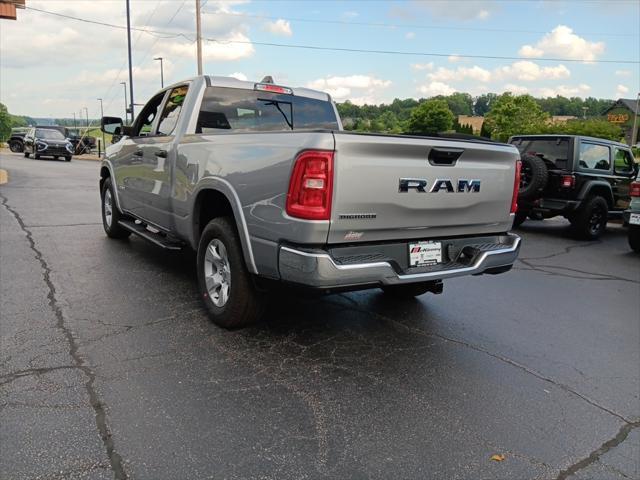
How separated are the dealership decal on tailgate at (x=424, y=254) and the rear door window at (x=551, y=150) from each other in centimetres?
674

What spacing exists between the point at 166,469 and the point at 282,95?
3.86m

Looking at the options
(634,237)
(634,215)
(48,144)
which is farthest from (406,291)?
(48,144)

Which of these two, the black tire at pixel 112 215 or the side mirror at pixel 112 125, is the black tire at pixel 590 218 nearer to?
the black tire at pixel 112 215

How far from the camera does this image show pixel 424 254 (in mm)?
3764

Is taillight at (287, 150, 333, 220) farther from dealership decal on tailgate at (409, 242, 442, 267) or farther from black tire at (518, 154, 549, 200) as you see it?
black tire at (518, 154, 549, 200)

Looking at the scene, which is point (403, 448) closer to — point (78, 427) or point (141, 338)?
point (78, 427)

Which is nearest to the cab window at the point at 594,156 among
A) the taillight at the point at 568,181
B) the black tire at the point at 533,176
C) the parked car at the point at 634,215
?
the taillight at the point at 568,181

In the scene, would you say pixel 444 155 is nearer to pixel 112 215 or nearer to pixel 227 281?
pixel 227 281

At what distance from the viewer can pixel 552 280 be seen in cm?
660

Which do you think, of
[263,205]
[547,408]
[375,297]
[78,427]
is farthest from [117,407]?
[375,297]

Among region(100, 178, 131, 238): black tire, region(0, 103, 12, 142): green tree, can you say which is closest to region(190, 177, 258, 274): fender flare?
region(100, 178, 131, 238): black tire

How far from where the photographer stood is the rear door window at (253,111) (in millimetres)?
4906

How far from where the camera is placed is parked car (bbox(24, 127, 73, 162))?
2808 centimetres

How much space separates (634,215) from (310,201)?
722cm
